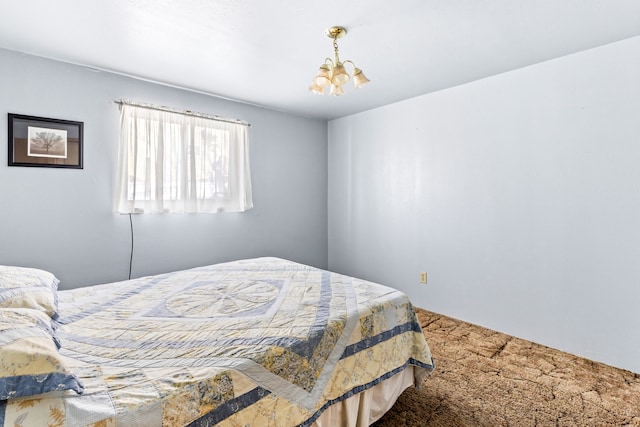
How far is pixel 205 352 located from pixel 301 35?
79.7 inches

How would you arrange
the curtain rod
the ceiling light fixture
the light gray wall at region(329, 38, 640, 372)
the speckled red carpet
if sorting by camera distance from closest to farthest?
the speckled red carpet, the ceiling light fixture, the light gray wall at region(329, 38, 640, 372), the curtain rod

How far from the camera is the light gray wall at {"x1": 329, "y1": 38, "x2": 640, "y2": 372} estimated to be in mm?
2330

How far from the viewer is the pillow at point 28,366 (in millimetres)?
878

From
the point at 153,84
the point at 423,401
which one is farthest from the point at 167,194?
the point at 423,401

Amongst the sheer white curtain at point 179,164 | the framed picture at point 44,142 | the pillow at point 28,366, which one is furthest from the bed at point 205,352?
the framed picture at point 44,142

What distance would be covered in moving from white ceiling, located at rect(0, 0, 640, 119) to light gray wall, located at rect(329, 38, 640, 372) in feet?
1.11

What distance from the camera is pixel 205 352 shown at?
127 cm

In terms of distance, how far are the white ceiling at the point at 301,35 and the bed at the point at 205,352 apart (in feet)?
5.34

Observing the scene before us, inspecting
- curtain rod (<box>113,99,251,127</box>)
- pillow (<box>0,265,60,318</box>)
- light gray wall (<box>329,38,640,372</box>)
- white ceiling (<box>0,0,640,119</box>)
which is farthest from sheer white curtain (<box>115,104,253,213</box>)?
light gray wall (<box>329,38,640,372</box>)

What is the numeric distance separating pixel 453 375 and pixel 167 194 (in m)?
2.92

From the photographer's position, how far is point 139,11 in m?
1.92

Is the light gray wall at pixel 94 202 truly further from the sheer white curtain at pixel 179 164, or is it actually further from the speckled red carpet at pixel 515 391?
the speckled red carpet at pixel 515 391

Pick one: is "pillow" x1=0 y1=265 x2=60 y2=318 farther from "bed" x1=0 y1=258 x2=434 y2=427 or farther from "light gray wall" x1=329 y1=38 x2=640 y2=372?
"light gray wall" x1=329 y1=38 x2=640 y2=372

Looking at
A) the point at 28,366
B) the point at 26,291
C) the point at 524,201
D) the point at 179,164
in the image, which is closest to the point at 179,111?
the point at 179,164
